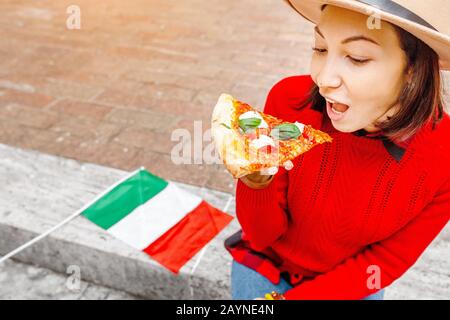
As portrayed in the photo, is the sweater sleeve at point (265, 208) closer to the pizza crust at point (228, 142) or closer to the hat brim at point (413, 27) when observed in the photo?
the pizza crust at point (228, 142)

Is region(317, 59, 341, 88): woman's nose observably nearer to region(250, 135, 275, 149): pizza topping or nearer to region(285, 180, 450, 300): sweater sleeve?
region(250, 135, 275, 149): pizza topping

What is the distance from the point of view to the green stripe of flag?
2590 mm

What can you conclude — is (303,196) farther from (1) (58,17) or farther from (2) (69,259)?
(1) (58,17)

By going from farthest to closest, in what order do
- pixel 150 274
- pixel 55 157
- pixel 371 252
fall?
pixel 55 157
pixel 150 274
pixel 371 252

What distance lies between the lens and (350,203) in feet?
4.78

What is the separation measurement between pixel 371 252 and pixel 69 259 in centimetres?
173

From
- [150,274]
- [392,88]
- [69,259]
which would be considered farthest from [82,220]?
[392,88]

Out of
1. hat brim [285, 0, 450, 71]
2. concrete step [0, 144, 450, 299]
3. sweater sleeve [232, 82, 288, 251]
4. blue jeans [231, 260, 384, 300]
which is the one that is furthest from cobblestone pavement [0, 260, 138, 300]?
hat brim [285, 0, 450, 71]

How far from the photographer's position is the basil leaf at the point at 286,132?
1.38 meters

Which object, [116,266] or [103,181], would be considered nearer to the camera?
[116,266]

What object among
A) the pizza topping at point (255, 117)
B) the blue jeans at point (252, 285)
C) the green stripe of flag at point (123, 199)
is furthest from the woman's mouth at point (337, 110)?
the green stripe of flag at point (123, 199)

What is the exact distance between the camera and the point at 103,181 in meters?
2.85
